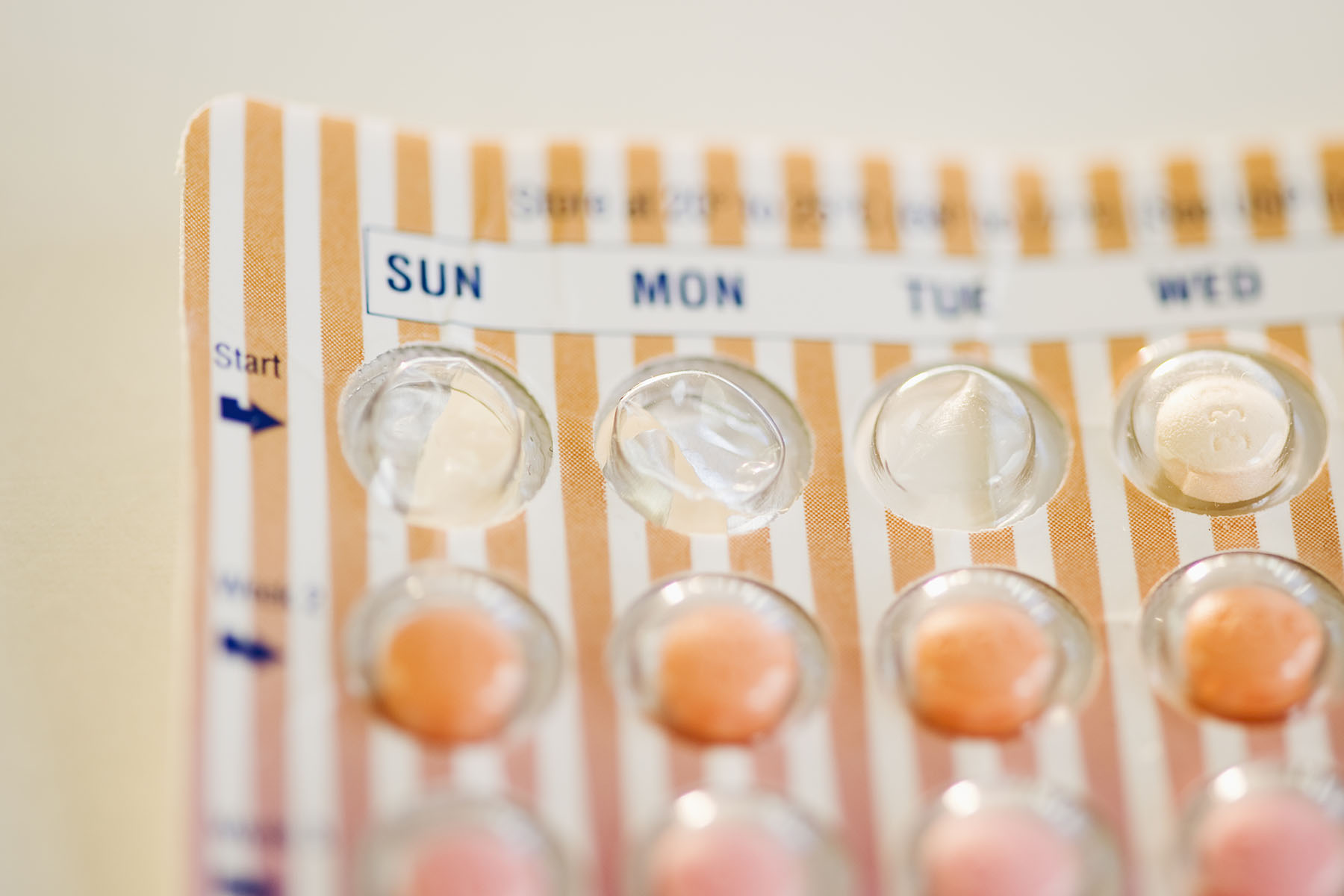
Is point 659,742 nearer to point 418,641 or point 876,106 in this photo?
point 418,641

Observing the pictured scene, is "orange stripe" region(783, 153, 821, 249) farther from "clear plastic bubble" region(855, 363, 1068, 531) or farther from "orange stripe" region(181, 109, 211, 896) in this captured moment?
"orange stripe" region(181, 109, 211, 896)

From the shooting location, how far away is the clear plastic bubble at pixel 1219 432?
0.65 m

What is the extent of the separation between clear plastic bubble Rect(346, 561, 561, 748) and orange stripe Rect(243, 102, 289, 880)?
4cm

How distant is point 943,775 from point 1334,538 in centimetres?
24

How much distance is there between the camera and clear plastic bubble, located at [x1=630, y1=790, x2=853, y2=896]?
0.55 meters

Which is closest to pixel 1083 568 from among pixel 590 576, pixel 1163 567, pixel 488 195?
pixel 1163 567

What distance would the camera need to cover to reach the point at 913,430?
66 cm

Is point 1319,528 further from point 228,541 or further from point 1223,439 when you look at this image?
point 228,541

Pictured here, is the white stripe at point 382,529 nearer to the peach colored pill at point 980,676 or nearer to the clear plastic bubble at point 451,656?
the clear plastic bubble at point 451,656

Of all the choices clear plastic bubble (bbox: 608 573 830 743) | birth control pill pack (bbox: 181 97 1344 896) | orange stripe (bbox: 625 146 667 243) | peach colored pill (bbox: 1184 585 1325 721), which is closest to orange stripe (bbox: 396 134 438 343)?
birth control pill pack (bbox: 181 97 1344 896)

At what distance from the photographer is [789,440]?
655mm

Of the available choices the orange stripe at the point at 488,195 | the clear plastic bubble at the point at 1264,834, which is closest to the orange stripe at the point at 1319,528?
the clear plastic bubble at the point at 1264,834

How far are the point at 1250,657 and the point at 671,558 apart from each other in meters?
0.27

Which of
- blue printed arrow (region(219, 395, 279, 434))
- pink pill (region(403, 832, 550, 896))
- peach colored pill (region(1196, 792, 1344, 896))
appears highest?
blue printed arrow (region(219, 395, 279, 434))
